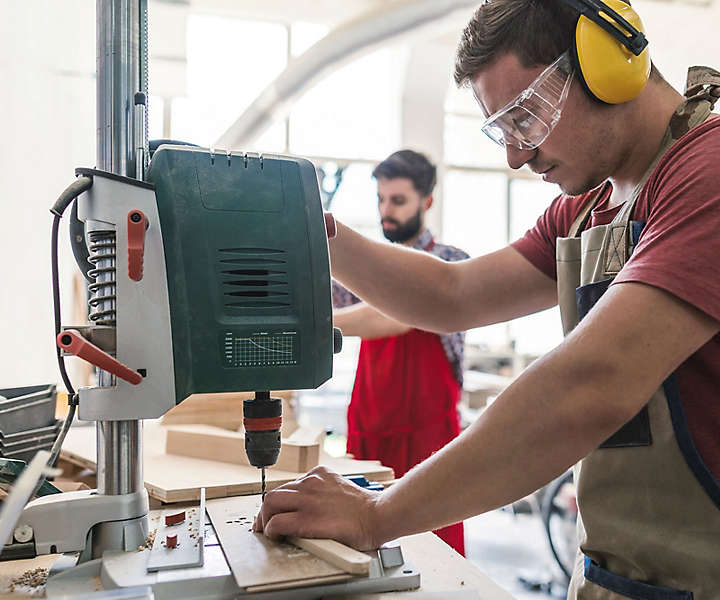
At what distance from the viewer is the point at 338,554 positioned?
755 mm

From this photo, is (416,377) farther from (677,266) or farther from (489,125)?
(677,266)

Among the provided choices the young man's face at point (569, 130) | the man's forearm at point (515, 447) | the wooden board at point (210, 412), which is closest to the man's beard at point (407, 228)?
the wooden board at point (210, 412)

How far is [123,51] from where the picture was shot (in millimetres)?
839

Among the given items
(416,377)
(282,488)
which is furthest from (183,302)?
(416,377)

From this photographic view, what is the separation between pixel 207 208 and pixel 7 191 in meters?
1.51

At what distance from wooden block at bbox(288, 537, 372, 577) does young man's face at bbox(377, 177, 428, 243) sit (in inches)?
79.9

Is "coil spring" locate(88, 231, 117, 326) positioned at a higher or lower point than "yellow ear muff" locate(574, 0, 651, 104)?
lower

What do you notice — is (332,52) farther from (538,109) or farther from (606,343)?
(606,343)

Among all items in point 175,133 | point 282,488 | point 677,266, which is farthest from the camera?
point 175,133

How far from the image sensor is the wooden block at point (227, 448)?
1.30 m

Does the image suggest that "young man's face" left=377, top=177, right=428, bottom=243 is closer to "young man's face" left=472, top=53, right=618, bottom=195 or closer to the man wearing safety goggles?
the man wearing safety goggles

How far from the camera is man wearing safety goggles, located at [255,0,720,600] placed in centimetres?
76

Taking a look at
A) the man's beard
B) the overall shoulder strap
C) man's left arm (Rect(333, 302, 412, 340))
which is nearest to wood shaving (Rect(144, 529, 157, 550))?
the overall shoulder strap

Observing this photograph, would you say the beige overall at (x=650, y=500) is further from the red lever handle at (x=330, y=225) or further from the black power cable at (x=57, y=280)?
the black power cable at (x=57, y=280)
